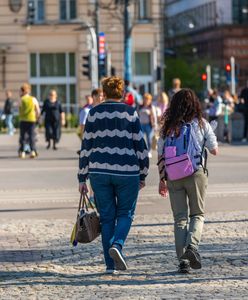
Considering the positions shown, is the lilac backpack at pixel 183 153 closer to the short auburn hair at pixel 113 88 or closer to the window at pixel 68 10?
the short auburn hair at pixel 113 88

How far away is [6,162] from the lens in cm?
2738

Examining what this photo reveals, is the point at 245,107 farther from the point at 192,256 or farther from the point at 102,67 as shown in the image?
the point at 192,256

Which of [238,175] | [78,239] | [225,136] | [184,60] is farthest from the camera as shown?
[184,60]

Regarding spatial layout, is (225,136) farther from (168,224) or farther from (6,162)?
(168,224)

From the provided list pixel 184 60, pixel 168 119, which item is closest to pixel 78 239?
pixel 168 119

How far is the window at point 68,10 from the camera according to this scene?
5791 centimetres

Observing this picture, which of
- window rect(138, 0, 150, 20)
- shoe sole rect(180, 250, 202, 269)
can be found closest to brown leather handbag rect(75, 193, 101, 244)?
shoe sole rect(180, 250, 202, 269)

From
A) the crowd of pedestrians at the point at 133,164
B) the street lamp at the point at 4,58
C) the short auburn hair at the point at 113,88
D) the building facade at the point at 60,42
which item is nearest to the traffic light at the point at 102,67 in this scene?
the building facade at the point at 60,42

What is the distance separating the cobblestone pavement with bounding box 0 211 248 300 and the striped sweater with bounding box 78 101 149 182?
0.98m

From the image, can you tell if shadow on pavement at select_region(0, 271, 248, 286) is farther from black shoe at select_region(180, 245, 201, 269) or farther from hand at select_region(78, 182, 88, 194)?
hand at select_region(78, 182, 88, 194)

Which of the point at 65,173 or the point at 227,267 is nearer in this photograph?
the point at 227,267

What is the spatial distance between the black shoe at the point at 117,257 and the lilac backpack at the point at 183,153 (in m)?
0.82

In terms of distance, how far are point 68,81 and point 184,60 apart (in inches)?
1254

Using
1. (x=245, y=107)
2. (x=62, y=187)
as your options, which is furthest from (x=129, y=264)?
(x=245, y=107)
